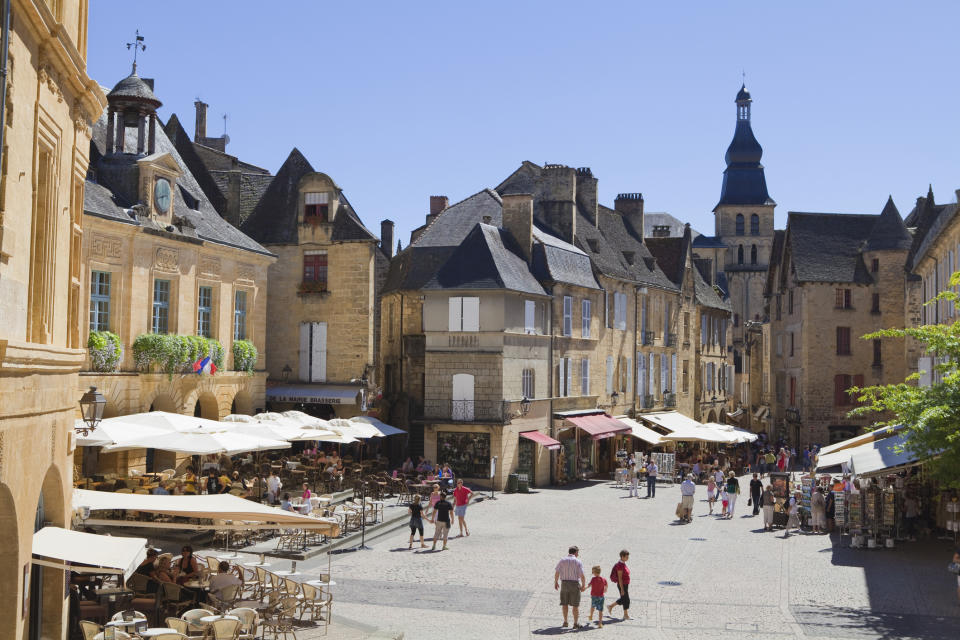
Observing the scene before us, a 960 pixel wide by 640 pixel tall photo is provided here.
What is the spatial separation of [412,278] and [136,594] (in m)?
22.5

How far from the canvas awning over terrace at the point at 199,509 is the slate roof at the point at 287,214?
19928 millimetres

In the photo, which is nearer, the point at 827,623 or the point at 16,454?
the point at 16,454

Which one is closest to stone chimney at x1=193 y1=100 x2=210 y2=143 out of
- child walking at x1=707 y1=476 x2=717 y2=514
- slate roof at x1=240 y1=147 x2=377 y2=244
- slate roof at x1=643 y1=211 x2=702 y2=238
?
slate roof at x1=240 y1=147 x2=377 y2=244

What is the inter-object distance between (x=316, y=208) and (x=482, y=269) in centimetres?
598

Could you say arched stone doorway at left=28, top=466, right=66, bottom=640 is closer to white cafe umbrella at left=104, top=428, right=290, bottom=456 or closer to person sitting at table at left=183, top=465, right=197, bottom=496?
white cafe umbrella at left=104, top=428, right=290, bottom=456

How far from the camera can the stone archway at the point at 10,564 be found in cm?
858

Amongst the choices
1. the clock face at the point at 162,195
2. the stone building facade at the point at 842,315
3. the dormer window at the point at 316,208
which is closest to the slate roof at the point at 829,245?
the stone building facade at the point at 842,315

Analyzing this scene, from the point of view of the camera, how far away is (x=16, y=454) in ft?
27.9

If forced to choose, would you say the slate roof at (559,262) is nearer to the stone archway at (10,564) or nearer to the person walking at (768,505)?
the person walking at (768,505)

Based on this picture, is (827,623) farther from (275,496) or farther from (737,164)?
(737,164)

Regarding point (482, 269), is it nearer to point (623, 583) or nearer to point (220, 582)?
point (623, 583)

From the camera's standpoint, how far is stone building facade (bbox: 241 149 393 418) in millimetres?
32469

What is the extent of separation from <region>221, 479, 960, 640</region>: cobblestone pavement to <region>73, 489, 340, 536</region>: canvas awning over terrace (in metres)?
1.99

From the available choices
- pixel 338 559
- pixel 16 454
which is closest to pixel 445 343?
pixel 338 559
